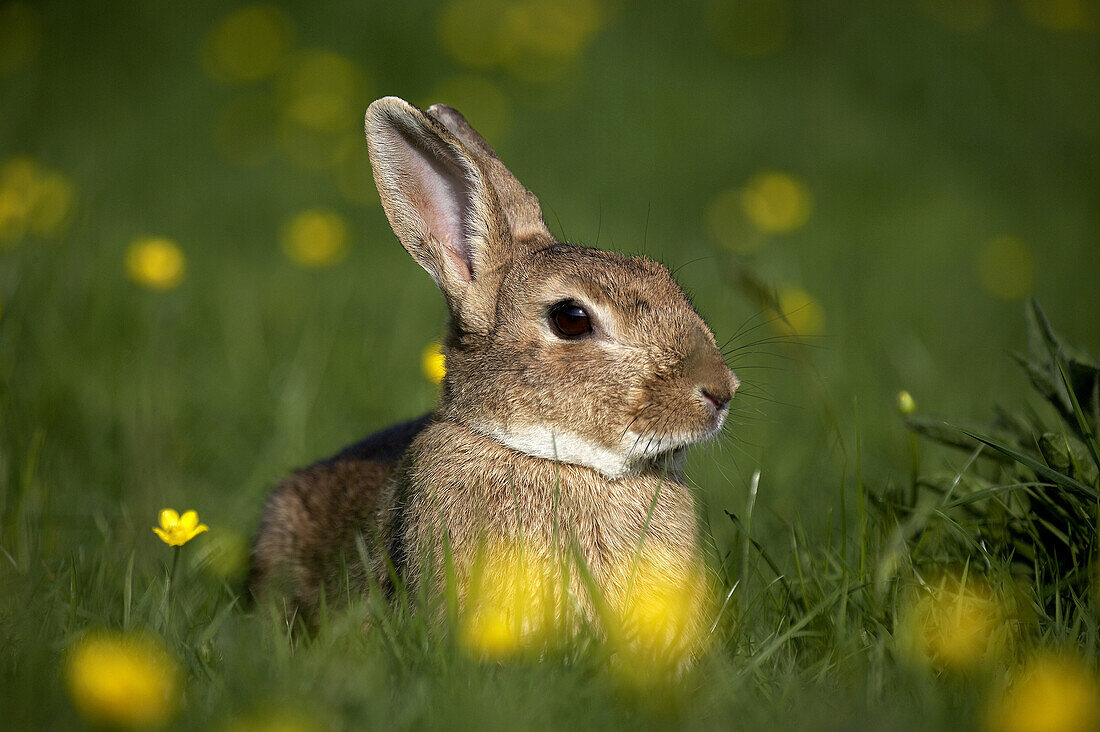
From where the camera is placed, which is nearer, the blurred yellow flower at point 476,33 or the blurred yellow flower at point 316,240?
the blurred yellow flower at point 316,240

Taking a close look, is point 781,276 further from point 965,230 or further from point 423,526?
point 423,526

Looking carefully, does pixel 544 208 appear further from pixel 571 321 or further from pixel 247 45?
pixel 571 321

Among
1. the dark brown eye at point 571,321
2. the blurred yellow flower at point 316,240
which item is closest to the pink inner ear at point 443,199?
the dark brown eye at point 571,321

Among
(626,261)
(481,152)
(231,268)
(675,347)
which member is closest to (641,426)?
(675,347)

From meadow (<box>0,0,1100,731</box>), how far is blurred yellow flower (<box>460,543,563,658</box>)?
0.20 feet

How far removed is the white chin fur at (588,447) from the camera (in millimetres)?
2959

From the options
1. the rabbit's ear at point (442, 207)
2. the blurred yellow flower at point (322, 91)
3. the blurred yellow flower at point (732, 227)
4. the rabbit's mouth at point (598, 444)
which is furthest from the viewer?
the blurred yellow flower at point (322, 91)

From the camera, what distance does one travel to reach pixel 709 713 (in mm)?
2230

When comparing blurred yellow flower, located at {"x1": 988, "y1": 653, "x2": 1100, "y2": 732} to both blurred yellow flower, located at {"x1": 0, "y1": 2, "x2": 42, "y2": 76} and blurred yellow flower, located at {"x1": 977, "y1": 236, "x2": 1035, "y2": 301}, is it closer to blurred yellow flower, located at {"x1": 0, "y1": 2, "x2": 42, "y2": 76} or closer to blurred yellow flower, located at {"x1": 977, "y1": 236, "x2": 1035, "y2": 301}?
blurred yellow flower, located at {"x1": 977, "y1": 236, "x2": 1035, "y2": 301}

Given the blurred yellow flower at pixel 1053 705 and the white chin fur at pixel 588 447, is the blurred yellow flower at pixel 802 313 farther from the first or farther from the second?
the blurred yellow flower at pixel 1053 705

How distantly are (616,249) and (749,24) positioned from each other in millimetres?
6321

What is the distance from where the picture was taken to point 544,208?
7.01m

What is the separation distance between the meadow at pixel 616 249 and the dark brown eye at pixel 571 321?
58 cm

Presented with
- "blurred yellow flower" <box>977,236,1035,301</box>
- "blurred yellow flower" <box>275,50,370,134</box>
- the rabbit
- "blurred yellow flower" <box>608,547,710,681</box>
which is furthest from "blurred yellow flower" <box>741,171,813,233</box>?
"blurred yellow flower" <box>608,547,710,681</box>
